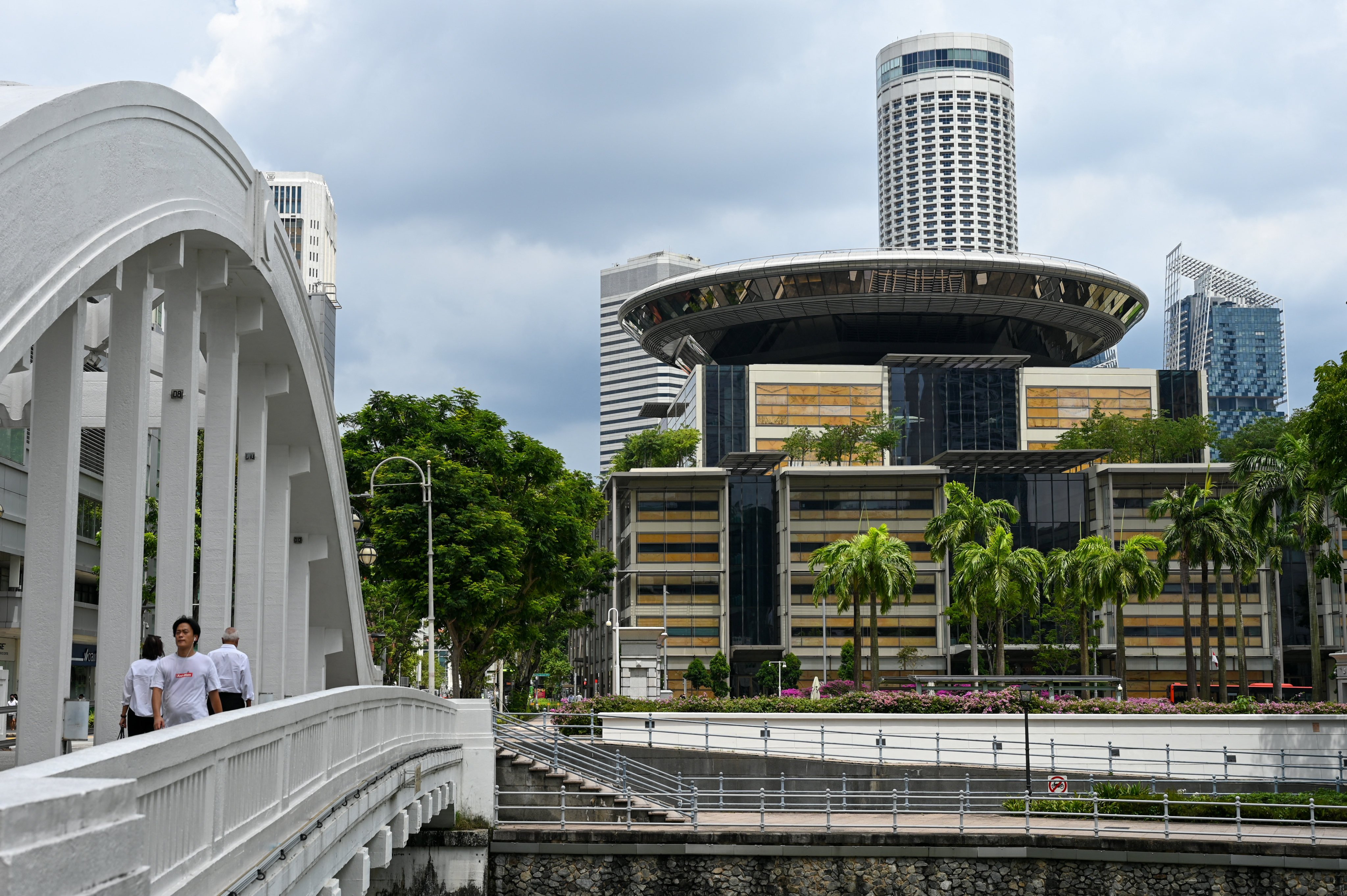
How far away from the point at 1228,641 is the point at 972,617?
38.8 meters

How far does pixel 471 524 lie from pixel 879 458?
6101 cm

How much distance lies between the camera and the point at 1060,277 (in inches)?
4488

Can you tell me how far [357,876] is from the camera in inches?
543

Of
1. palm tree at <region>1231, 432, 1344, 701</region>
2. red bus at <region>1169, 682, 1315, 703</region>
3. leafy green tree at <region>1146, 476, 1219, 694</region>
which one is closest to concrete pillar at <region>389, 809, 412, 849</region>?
palm tree at <region>1231, 432, 1344, 701</region>

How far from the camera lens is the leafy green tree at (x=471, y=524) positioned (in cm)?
4616

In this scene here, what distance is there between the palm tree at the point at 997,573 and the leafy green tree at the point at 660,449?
41092mm

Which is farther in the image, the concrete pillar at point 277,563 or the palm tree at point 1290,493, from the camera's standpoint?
the palm tree at point 1290,493

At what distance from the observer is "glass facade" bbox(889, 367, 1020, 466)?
362 ft

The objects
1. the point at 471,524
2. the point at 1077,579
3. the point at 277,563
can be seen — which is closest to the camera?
the point at 277,563

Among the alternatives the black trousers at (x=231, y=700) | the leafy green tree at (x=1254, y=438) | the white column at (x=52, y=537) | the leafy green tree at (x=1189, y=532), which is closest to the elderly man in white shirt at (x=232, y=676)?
the black trousers at (x=231, y=700)

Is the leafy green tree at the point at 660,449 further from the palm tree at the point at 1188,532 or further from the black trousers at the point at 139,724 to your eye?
the black trousers at the point at 139,724

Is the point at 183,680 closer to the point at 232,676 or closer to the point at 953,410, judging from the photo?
the point at 232,676

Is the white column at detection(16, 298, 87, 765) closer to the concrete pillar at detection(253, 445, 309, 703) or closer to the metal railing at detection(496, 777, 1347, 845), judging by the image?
the concrete pillar at detection(253, 445, 309, 703)

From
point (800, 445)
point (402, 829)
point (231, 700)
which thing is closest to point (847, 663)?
point (800, 445)
